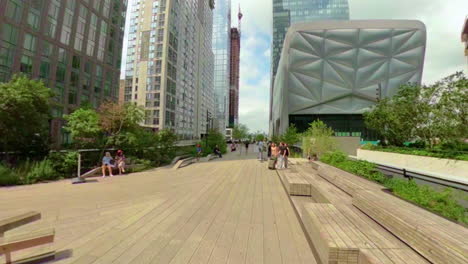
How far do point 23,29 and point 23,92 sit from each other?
25420 mm

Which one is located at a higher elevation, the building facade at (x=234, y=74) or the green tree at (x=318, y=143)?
the building facade at (x=234, y=74)

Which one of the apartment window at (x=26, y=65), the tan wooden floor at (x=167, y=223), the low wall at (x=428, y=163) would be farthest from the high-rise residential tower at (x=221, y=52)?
the tan wooden floor at (x=167, y=223)

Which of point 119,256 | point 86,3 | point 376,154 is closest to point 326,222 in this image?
point 119,256

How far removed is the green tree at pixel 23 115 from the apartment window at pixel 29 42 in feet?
74.6

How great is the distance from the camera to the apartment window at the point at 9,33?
24188 millimetres

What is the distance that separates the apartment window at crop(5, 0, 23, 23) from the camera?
24527 mm

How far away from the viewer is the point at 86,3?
35.2 metres

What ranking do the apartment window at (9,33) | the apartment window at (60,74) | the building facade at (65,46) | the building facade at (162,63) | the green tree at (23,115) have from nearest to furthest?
the green tree at (23,115), the apartment window at (9,33), the building facade at (65,46), the apartment window at (60,74), the building facade at (162,63)

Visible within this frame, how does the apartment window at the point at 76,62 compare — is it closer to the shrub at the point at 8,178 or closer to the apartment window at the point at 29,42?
the apartment window at the point at 29,42

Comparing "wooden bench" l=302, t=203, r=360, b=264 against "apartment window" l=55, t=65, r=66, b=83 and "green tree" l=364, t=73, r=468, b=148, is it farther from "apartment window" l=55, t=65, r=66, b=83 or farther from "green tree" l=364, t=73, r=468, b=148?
"apartment window" l=55, t=65, r=66, b=83

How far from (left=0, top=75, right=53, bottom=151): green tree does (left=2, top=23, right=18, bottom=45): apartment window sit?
2169 centimetres

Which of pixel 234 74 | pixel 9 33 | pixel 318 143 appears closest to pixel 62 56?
pixel 9 33

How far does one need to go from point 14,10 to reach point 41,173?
29631 mm

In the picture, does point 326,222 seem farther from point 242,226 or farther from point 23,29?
point 23,29
